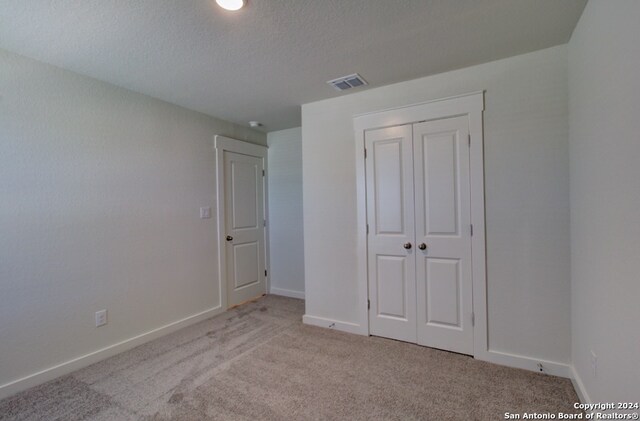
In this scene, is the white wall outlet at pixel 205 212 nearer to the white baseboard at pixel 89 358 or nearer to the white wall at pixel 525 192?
the white baseboard at pixel 89 358

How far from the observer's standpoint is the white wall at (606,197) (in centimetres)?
120

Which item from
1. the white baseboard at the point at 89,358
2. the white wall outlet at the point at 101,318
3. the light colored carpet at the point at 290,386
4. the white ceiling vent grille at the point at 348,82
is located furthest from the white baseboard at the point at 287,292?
the white ceiling vent grille at the point at 348,82

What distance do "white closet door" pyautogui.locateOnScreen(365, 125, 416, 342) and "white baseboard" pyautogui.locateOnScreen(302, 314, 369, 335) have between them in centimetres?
14

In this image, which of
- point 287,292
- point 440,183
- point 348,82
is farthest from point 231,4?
point 287,292

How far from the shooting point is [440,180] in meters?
2.50

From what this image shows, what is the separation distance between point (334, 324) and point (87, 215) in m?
2.46

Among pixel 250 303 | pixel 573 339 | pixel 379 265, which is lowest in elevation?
pixel 250 303

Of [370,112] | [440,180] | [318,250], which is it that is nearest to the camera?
[440,180]

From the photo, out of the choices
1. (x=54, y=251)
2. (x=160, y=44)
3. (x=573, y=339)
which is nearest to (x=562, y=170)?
(x=573, y=339)

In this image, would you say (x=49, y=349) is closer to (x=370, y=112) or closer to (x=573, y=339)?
(x=370, y=112)

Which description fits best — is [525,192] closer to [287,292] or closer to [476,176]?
[476,176]

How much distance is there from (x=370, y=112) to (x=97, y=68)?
231 cm

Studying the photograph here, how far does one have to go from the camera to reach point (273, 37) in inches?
75.8

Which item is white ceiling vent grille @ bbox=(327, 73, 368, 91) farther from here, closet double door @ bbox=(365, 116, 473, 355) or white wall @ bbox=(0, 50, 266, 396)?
white wall @ bbox=(0, 50, 266, 396)
